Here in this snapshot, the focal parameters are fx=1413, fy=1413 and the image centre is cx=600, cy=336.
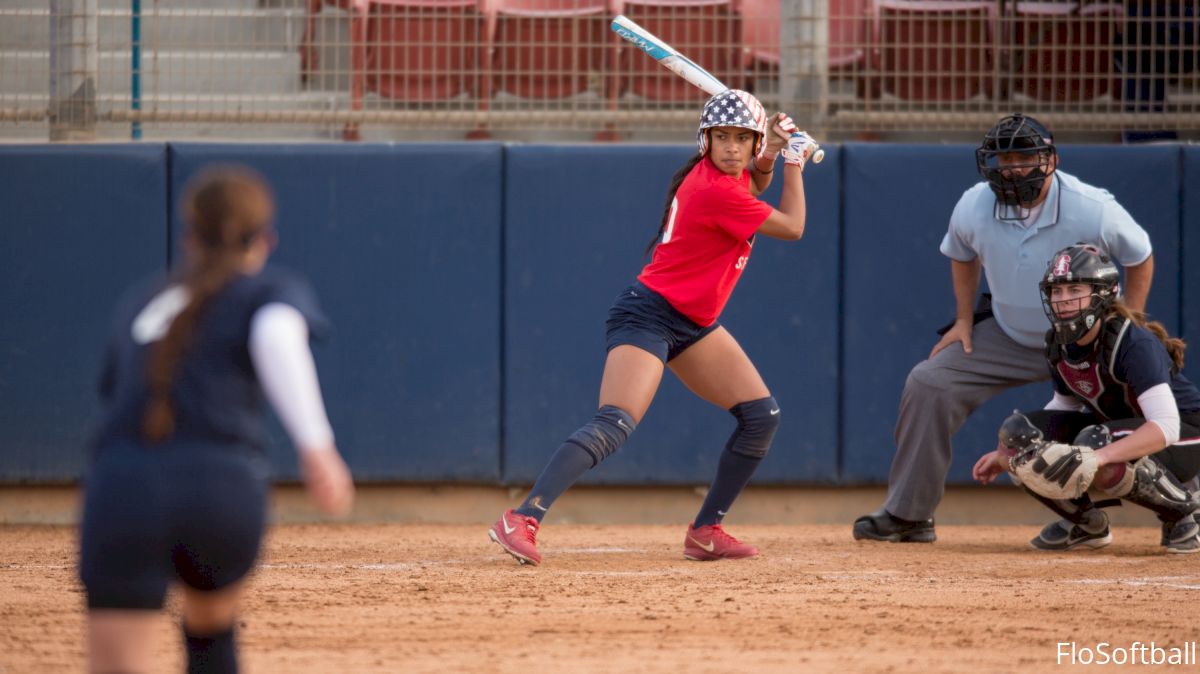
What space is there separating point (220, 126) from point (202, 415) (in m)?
5.67

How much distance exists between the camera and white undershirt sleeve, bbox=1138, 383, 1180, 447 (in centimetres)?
581

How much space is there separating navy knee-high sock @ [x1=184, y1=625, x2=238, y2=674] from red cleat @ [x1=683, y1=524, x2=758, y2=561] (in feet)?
10.6

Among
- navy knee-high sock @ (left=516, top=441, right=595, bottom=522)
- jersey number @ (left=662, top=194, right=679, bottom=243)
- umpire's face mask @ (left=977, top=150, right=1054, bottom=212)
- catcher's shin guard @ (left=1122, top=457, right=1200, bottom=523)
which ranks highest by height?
umpire's face mask @ (left=977, top=150, right=1054, bottom=212)

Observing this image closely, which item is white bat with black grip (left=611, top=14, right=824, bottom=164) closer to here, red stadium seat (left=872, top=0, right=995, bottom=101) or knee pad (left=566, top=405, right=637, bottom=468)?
knee pad (left=566, top=405, right=637, bottom=468)

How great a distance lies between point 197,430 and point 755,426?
3.33 metres

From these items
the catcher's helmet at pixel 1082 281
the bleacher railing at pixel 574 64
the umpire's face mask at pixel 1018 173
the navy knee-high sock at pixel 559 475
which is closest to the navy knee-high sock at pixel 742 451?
the navy knee-high sock at pixel 559 475

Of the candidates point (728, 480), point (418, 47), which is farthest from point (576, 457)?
point (418, 47)

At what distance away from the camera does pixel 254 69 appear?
26.1 feet

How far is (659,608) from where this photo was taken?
4863 millimetres

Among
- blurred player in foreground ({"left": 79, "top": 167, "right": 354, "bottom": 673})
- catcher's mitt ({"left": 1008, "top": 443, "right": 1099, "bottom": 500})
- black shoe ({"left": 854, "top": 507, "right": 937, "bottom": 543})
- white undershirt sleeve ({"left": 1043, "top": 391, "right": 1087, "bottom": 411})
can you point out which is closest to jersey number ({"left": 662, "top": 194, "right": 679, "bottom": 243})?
catcher's mitt ({"left": 1008, "top": 443, "right": 1099, "bottom": 500})

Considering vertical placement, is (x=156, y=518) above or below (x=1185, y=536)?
above

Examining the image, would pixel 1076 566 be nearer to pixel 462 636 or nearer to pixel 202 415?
pixel 462 636

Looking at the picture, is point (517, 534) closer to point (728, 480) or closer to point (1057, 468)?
point (728, 480)

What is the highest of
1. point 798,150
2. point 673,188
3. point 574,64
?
point 574,64
